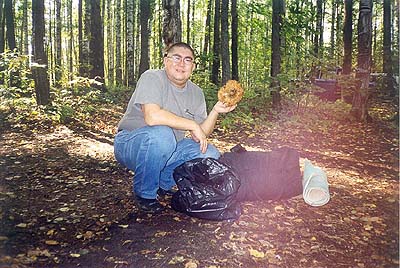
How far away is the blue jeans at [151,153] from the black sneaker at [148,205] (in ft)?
0.06

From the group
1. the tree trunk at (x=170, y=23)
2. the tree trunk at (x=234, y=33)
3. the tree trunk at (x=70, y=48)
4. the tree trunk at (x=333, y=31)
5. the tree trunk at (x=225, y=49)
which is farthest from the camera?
the tree trunk at (x=234, y=33)

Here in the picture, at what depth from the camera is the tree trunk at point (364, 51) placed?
284cm

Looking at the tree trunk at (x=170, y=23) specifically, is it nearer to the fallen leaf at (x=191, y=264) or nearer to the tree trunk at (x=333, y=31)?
the tree trunk at (x=333, y=31)

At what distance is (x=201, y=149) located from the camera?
1.54 meters

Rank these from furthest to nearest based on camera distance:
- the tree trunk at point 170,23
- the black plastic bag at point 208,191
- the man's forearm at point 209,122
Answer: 1. the tree trunk at point 170,23
2. the man's forearm at point 209,122
3. the black plastic bag at point 208,191

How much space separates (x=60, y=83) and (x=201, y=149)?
7.50 ft

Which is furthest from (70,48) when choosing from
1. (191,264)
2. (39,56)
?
(191,264)

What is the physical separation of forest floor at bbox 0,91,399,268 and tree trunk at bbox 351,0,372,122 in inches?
34.6

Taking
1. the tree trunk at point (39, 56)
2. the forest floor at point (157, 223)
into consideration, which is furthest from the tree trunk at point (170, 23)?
the tree trunk at point (39, 56)

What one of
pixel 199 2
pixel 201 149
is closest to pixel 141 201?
pixel 201 149

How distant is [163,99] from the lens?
5.00ft

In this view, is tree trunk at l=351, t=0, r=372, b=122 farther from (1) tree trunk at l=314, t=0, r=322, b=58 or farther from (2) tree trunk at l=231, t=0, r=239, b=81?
(2) tree trunk at l=231, t=0, r=239, b=81

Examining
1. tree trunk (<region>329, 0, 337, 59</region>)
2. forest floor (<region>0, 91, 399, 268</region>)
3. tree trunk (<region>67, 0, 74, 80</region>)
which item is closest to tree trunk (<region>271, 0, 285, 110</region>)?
tree trunk (<region>329, 0, 337, 59</region>)

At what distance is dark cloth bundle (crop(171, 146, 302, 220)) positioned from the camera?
1.45 meters
